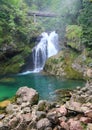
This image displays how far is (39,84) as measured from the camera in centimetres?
3400

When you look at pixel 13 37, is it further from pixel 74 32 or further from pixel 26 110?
pixel 26 110

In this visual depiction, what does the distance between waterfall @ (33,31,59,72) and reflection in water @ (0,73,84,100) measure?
4.49 m

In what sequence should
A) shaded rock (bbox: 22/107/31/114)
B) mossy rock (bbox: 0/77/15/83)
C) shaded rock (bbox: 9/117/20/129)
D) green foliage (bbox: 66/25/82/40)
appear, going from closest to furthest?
shaded rock (bbox: 9/117/20/129)
shaded rock (bbox: 22/107/31/114)
mossy rock (bbox: 0/77/15/83)
green foliage (bbox: 66/25/82/40)

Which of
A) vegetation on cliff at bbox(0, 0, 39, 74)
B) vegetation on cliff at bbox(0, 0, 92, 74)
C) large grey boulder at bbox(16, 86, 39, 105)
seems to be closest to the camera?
large grey boulder at bbox(16, 86, 39, 105)

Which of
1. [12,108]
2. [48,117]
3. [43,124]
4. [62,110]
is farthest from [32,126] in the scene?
[12,108]

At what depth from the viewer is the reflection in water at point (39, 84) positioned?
1157 inches

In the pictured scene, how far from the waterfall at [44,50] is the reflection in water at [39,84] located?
449 cm

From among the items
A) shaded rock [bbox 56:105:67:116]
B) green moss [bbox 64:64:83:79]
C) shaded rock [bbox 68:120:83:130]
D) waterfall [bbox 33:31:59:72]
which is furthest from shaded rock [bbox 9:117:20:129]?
waterfall [bbox 33:31:59:72]

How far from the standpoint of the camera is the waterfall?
44.7 meters

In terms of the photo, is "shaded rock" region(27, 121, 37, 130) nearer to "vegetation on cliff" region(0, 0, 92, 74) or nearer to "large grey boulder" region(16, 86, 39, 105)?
"large grey boulder" region(16, 86, 39, 105)

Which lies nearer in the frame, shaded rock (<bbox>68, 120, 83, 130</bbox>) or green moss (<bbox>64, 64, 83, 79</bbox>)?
shaded rock (<bbox>68, 120, 83, 130</bbox>)

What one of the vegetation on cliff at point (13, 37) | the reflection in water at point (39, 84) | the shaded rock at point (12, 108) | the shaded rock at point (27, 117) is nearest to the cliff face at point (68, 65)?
the reflection in water at point (39, 84)

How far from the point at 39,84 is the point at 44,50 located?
1286cm

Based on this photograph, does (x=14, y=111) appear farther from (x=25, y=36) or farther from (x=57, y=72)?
(x=25, y=36)
